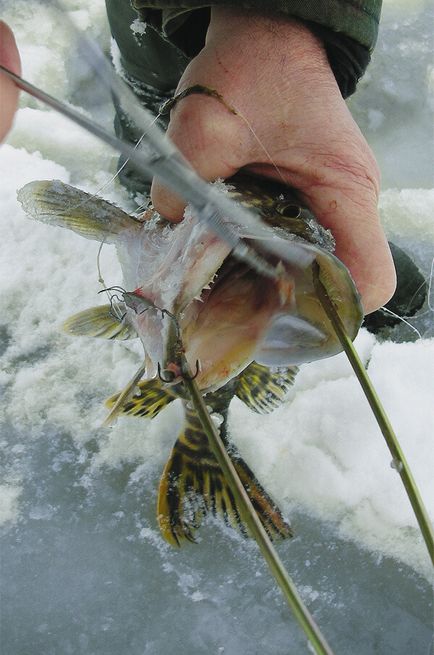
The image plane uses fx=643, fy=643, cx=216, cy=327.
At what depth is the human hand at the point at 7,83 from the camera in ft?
2.27

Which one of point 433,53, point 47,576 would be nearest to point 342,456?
point 47,576

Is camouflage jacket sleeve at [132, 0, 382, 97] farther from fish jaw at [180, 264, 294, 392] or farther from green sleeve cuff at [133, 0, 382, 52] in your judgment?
fish jaw at [180, 264, 294, 392]

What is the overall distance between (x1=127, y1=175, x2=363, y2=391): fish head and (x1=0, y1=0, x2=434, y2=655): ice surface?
60 centimetres

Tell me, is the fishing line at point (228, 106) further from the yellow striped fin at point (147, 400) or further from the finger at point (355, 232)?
the yellow striped fin at point (147, 400)

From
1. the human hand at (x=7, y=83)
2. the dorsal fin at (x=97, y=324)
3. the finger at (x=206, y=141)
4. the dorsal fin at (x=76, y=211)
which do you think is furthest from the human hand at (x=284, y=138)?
the human hand at (x=7, y=83)

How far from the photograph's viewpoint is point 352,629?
1404 millimetres

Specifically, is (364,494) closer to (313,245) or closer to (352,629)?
(352,629)

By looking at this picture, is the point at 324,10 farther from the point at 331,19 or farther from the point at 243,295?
the point at 243,295

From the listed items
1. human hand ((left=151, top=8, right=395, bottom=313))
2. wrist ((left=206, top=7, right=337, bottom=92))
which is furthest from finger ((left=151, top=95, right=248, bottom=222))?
wrist ((left=206, top=7, right=337, bottom=92))

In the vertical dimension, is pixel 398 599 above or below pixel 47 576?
above

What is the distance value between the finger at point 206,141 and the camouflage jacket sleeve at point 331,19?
262 mm

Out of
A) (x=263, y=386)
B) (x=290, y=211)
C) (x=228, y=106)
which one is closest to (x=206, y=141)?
(x=228, y=106)

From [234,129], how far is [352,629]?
1.08m

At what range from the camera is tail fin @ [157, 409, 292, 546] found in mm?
1395
